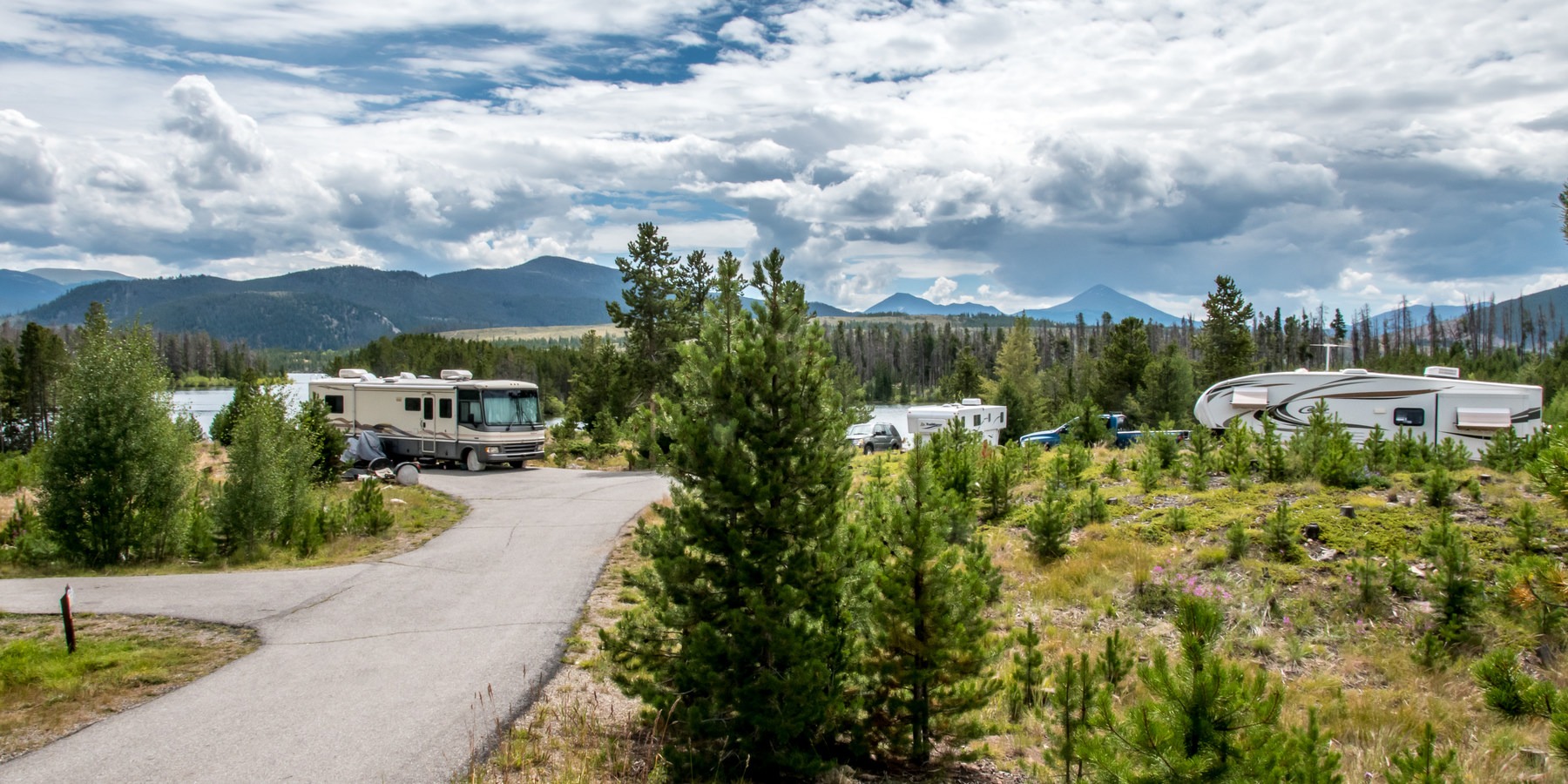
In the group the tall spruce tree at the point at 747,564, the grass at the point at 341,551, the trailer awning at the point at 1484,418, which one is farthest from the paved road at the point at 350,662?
the trailer awning at the point at 1484,418

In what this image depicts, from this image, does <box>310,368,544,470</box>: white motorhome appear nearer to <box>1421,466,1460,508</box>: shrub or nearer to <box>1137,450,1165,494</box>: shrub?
<box>1137,450,1165,494</box>: shrub

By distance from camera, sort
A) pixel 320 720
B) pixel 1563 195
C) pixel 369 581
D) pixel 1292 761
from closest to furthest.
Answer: pixel 1292 761, pixel 320 720, pixel 1563 195, pixel 369 581

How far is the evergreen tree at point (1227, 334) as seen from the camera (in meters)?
39.3

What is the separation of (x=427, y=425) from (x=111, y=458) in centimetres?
1311

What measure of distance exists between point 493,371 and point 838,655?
9595 cm

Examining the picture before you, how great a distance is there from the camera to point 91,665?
268 inches

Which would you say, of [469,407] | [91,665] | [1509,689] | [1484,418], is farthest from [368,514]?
[1484,418]

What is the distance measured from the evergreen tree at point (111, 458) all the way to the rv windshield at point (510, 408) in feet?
38.7

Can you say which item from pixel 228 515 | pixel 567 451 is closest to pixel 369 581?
pixel 228 515

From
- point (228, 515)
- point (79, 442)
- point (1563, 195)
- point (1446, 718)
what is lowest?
point (1446, 718)

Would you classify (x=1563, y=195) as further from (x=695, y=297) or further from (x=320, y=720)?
(x=695, y=297)

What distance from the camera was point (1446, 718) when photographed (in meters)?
6.19

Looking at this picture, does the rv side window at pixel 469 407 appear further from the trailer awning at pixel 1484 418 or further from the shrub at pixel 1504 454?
the trailer awning at pixel 1484 418

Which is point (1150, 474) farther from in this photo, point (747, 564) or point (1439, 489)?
point (747, 564)
